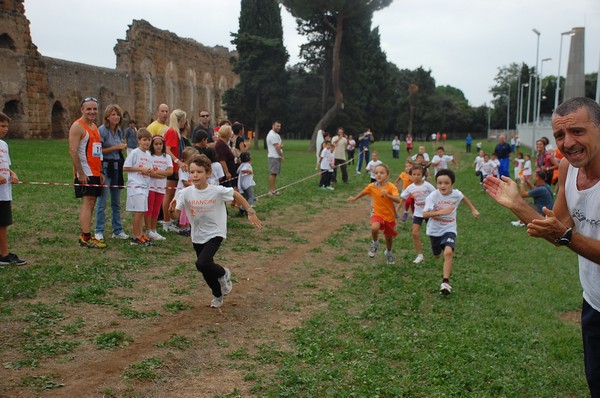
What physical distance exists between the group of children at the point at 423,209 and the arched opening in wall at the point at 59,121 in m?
27.4

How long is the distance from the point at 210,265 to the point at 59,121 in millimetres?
29958

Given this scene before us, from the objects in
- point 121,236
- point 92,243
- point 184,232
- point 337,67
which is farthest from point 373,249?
point 337,67

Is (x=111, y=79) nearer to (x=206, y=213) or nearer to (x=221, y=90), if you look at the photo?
(x=221, y=90)

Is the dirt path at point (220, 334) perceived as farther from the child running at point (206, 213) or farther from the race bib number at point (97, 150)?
the race bib number at point (97, 150)

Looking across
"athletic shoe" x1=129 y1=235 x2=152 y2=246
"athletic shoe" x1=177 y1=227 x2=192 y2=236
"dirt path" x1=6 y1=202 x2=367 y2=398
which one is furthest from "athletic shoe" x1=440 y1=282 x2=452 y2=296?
"athletic shoe" x1=177 y1=227 x2=192 y2=236

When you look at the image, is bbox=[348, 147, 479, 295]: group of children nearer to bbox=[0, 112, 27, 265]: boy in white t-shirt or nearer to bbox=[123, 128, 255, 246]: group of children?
bbox=[123, 128, 255, 246]: group of children

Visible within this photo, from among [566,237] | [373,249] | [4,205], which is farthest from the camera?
[373,249]

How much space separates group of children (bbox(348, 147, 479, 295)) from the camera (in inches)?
312

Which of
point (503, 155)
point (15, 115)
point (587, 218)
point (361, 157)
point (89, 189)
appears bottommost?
point (361, 157)

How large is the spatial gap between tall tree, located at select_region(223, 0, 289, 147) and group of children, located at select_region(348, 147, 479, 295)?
34.6 metres

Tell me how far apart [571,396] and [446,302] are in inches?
96.7

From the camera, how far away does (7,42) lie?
96.5 feet

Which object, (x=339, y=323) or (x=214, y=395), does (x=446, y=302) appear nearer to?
(x=339, y=323)

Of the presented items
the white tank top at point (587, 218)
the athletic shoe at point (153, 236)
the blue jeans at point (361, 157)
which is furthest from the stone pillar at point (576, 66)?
the white tank top at point (587, 218)
